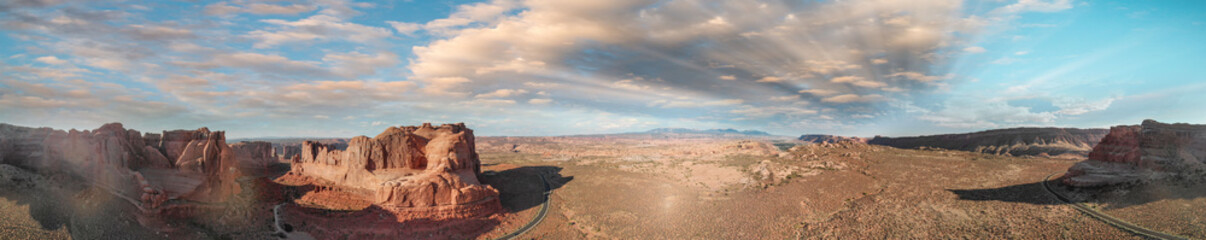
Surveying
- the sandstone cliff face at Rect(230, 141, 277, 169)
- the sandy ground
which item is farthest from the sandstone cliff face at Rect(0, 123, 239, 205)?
the sandstone cliff face at Rect(230, 141, 277, 169)

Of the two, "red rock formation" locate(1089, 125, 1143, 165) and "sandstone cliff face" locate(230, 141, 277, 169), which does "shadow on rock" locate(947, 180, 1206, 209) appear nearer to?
"red rock formation" locate(1089, 125, 1143, 165)

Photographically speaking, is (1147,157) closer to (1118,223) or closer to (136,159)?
(1118,223)

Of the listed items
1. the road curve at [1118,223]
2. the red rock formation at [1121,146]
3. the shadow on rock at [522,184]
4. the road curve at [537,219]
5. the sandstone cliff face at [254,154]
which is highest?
the red rock formation at [1121,146]

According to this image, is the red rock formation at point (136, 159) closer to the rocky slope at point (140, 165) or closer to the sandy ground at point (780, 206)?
the rocky slope at point (140, 165)

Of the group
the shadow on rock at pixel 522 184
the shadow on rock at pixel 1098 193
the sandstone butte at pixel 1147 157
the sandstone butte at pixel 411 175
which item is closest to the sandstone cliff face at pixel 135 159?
the sandstone butte at pixel 411 175

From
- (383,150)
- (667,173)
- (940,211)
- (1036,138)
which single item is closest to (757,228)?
(940,211)

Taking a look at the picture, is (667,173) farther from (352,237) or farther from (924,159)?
(352,237)
